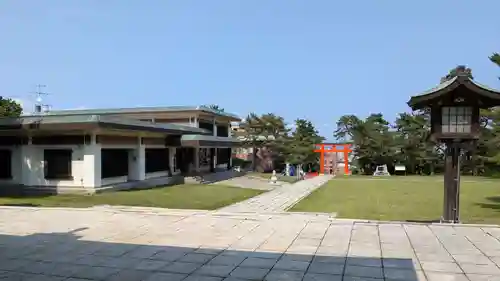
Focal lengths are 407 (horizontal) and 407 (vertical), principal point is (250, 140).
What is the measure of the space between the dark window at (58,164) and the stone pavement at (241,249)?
805cm

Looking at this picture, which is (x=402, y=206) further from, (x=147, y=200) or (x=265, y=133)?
(x=265, y=133)

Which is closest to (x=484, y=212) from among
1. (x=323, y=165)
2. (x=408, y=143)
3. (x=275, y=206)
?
(x=275, y=206)

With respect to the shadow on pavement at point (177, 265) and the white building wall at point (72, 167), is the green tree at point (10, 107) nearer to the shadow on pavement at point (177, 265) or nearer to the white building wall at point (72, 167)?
the white building wall at point (72, 167)

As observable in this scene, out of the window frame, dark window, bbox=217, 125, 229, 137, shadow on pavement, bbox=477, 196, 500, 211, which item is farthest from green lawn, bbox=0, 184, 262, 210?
dark window, bbox=217, 125, 229, 137

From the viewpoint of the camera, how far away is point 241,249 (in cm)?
587

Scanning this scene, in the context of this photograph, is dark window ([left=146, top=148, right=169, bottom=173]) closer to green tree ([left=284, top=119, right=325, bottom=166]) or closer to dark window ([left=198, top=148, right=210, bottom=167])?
dark window ([left=198, top=148, right=210, bottom=167])

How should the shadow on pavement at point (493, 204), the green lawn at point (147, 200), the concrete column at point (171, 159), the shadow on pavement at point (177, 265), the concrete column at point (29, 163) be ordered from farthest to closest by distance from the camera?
the concrete column at point (171, 159), the concrete column at point (29, 163), the green lawn at point (147, 200), the shadow on pavement at point (493, 204), the shadow on pavement at point (177, 265)

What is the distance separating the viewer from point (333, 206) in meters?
12.8

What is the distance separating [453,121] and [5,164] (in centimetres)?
1720

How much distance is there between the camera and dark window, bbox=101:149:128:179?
16.9m

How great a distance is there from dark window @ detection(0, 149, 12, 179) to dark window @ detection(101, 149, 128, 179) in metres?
4.08

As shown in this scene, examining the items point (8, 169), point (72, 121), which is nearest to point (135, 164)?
point (72, 121)

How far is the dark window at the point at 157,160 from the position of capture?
20.6m

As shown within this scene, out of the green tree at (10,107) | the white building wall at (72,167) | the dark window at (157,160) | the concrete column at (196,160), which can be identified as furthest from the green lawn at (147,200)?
the green tree at (10,107)
